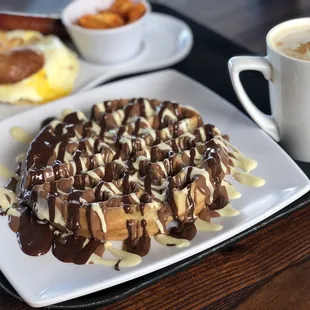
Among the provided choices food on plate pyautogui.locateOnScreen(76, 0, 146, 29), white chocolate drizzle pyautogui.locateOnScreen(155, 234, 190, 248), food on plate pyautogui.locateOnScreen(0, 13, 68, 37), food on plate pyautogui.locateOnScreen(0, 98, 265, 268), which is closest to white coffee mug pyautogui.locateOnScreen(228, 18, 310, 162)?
food on plate pyautogui.locateOnScreen(0, 98, 265, 268)

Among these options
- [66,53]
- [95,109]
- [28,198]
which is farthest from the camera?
[66,53]

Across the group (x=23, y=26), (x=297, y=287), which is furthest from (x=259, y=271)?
(x=23, y=26)

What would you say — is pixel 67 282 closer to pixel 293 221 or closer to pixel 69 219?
pixel 69 219

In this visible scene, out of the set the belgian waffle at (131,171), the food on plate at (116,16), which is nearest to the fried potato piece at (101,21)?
the food on plate at (116,16)

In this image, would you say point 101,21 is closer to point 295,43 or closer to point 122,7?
point 122,7

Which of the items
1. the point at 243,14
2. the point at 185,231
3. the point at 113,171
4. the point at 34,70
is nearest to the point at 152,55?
the point at 34,70

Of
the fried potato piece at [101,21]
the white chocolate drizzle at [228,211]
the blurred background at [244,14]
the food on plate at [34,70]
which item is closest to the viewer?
the white chocolate drizzle at [228,211]

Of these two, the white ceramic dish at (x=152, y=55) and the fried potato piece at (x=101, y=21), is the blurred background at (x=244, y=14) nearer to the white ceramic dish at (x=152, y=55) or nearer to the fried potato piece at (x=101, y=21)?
the white ceramic dish at (x=152, y=55)
